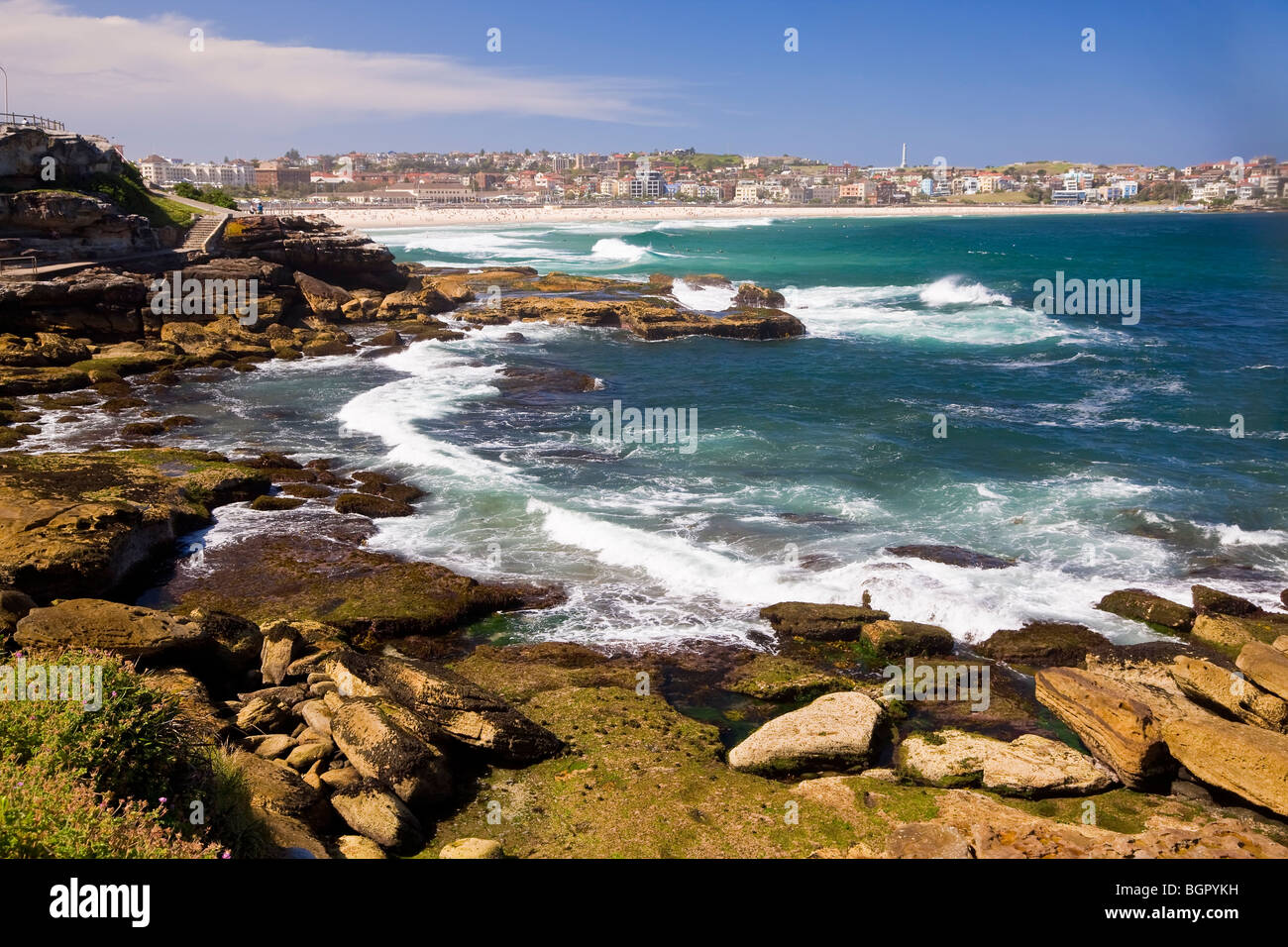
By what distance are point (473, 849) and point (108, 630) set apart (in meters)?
6.92

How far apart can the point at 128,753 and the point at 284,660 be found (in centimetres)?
561

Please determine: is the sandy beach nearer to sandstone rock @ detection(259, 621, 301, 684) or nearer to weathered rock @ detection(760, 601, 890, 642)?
sandstone rock @ detection(259, 621, 301, 684)

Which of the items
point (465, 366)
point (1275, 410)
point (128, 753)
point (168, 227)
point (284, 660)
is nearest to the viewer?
point (128, 753)

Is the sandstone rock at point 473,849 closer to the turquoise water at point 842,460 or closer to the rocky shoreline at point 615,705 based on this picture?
the rocky shoreline at point 615,705

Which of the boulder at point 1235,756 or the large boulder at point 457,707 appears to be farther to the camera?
the large boulder at point 457,707

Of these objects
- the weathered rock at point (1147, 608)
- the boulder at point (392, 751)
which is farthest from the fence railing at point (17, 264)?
the weathered rock at point (1147, 608)

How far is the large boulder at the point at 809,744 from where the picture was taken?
12.3 m

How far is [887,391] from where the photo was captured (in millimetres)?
37031

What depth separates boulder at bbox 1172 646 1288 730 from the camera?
13.1 meters

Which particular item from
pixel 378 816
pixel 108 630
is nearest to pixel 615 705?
pixel 378 816

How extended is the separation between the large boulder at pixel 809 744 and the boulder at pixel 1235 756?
13.0ft

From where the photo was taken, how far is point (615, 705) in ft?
45.4
